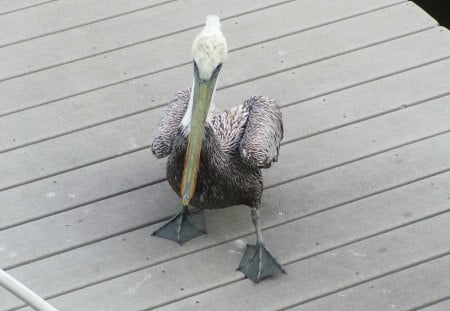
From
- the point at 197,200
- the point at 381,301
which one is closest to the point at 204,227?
the point at 197,200

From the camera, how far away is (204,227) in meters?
4.34

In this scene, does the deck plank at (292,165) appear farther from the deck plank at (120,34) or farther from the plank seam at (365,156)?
the deck plank at (120,34)

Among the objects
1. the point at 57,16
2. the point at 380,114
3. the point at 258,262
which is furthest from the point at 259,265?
the point at 57,16

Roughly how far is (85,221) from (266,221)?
0.77m

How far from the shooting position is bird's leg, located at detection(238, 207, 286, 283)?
4062 millimetres

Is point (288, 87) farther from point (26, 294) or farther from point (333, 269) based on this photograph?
point (26, 294)

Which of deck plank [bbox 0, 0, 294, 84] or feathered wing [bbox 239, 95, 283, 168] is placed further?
deck plank [bbox 0, 0, 294, 84]

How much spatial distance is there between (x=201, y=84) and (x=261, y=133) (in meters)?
0.43

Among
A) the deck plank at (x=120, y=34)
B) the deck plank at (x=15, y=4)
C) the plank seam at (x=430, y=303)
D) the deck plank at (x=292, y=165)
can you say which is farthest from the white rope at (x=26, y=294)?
the deck plank at (x=15, y=4)

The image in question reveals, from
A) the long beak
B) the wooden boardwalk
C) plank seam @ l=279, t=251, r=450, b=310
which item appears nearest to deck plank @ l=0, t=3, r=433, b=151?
the wooden boardwalk

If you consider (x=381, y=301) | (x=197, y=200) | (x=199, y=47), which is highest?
(x=199, y=47)

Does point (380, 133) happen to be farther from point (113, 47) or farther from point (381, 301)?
point (113, 47)

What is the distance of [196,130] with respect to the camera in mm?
3979

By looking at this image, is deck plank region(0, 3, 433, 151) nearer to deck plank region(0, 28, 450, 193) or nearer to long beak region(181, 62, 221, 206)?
deck plank region(0, 28, 450, 193)
